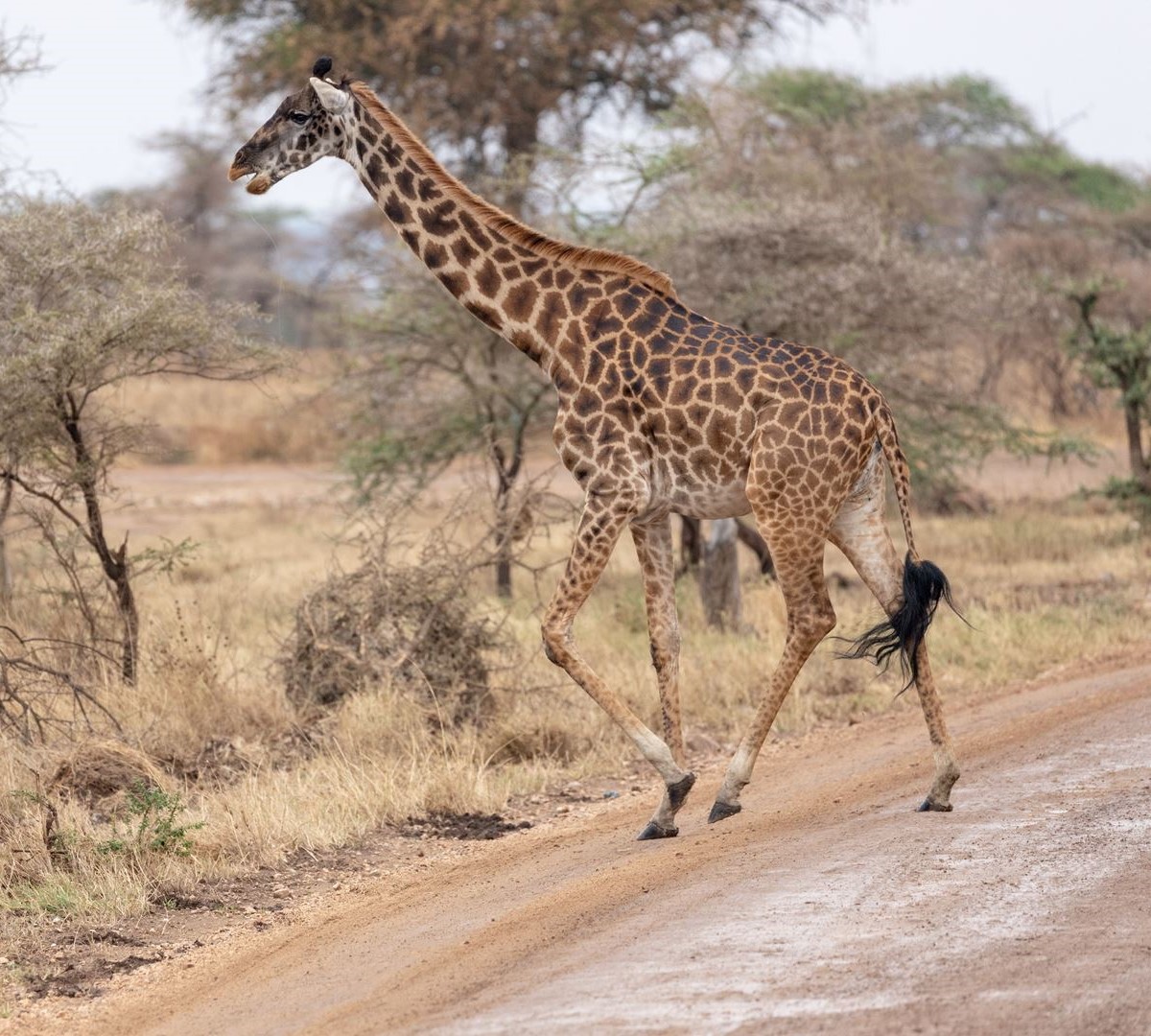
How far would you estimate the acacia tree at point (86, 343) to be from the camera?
341 inches

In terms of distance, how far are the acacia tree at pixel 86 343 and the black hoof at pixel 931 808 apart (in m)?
4.81

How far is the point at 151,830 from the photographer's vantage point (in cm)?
675

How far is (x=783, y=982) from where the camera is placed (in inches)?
182

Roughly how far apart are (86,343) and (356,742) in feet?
8.29

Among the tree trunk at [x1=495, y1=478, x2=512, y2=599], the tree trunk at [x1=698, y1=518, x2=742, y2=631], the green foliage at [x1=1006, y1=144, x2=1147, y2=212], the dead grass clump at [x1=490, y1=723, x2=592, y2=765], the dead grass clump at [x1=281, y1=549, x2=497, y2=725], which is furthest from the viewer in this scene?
the green foliage at [x1=1006, y1=144, x2=1147, y2=212]

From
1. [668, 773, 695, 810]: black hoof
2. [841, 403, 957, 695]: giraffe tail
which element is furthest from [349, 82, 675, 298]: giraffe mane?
[668, 773, 695, 810]: black hoof

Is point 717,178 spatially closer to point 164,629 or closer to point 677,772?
point 164,629

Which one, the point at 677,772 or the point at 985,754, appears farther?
the point at 985,754

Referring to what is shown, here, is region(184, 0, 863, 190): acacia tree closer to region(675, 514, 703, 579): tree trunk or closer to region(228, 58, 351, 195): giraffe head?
region(675, 514, 703, 579): tree trunk

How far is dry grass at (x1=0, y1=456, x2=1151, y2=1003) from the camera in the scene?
671 centimetres

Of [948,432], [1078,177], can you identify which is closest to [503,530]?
[948,432]

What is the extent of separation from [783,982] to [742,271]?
8.43 metres

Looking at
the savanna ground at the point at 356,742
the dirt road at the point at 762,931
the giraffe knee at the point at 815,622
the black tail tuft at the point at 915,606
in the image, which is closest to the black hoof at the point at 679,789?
the dirt road at the point at 762,931

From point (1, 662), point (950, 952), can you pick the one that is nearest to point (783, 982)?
point (950, 952)
